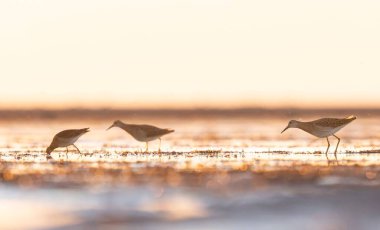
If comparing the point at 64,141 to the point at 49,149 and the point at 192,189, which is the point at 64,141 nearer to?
the point at 49,149

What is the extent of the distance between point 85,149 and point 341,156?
952 cm

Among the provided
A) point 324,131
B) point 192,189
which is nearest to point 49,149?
point 324,131

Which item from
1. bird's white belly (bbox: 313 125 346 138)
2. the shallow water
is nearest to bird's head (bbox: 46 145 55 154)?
the shallow water

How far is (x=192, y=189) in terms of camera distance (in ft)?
60.8

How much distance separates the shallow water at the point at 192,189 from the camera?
14500 millimetres

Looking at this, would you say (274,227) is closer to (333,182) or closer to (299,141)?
(333,182)

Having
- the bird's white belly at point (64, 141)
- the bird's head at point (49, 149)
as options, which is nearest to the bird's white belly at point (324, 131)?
the bird's white belly at point (64, 141)

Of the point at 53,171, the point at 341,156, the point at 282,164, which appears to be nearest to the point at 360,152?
the point at 341,156

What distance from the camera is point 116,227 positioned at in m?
13.8

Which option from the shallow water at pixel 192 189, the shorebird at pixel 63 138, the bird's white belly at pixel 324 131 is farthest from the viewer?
the shorebird at pixel 63 138

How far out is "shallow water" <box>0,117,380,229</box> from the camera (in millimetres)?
14500

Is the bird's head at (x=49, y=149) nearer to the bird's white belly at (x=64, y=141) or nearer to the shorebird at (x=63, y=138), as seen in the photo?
the shorebird at (x=63, y=138)

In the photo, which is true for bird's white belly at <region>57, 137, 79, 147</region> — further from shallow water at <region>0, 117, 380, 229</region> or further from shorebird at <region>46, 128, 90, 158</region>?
shallow water at <region>0, 117, 380, 229</region>

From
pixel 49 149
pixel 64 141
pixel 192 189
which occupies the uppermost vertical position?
pixel 64 141
